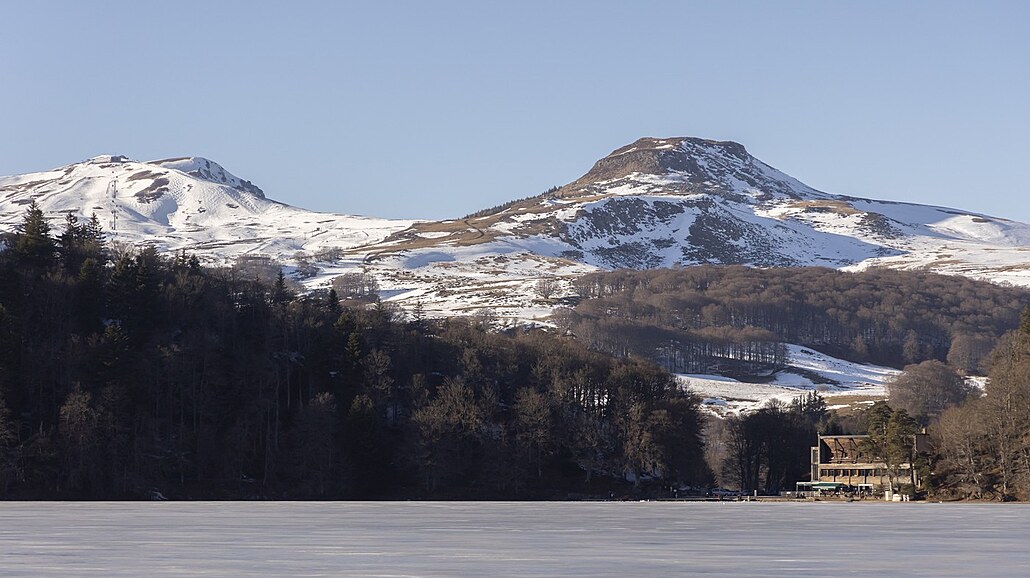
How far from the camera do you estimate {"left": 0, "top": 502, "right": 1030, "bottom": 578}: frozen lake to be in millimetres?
31125

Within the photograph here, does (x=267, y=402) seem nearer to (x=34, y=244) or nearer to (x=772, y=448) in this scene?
(x=34, y=244)

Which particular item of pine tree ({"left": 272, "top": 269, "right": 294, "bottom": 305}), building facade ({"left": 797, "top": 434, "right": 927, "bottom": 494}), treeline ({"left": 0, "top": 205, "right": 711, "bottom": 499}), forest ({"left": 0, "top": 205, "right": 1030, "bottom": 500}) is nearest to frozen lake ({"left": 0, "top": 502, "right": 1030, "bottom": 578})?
forest ({"left": 0, "top": 205, "right": 1030, "bottom": 500})

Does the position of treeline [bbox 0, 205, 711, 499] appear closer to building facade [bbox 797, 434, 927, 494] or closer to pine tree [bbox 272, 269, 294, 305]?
pine tree [bbox 272, 269, 294, 305]

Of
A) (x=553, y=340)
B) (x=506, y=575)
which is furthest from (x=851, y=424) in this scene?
(x=506, y=575)

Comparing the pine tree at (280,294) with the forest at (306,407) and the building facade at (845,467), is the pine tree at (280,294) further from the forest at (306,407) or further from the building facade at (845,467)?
the building facade at (845,467)

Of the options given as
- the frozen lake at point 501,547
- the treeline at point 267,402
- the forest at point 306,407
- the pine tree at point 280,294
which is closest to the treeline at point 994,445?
the forest at point 306,407

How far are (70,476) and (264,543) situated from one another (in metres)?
73.8

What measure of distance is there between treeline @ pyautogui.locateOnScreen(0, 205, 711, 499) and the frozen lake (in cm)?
5714

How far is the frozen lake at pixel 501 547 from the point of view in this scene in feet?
102

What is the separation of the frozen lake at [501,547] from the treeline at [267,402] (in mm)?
57141

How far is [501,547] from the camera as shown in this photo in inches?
1518

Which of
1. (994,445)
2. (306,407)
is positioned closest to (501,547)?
(994,445)

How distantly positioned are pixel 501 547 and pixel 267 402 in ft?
288

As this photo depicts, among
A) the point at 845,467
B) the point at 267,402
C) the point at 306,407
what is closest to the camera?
the point at 306,407
